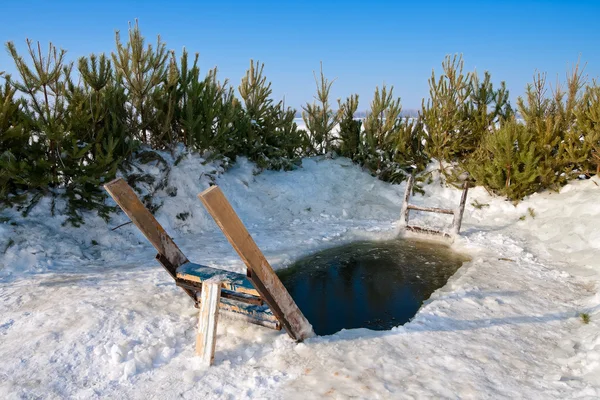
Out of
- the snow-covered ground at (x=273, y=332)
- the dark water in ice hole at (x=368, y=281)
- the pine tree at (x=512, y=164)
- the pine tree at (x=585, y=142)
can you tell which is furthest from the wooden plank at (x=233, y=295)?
the pine tree at (x=585, y=142)

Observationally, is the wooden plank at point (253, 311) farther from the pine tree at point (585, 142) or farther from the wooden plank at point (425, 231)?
the pine tree at point (585, 142)

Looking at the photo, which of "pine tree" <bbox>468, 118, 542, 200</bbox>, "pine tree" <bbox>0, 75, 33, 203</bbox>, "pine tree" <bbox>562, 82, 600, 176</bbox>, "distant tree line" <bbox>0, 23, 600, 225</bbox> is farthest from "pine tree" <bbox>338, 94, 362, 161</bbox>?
"pine tree" <bbox>0, 75, 33, 203</bbox>

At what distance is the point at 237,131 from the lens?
384 inches

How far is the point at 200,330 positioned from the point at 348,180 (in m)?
7.95

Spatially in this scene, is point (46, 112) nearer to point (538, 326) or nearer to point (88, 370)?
point (88, 370)

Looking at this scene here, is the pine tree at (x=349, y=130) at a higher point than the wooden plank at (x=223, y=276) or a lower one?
higher

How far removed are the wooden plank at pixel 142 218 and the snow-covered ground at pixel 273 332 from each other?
0.70m

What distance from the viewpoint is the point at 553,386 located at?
3.10 metres

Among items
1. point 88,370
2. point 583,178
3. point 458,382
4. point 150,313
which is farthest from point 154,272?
point 583,178

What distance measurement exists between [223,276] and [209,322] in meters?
0.45

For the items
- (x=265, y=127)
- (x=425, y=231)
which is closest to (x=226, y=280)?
(x=425, y=231)

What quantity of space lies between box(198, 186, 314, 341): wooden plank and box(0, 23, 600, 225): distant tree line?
411 cm

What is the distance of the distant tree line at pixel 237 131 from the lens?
5949mm

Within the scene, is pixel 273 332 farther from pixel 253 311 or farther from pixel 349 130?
pixel 349 130
